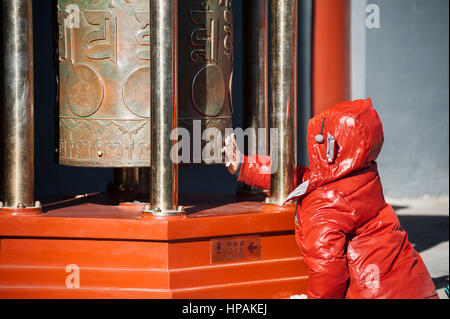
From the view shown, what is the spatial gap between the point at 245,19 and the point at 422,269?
2.51m

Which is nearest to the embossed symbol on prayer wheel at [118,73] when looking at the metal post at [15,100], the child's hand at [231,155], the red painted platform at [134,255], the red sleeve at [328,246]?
the child's hand at [231,155]

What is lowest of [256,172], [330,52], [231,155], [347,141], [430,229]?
[430,229]

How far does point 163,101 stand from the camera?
13.3 feet

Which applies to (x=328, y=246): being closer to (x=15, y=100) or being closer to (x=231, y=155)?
(x=231, y=155)

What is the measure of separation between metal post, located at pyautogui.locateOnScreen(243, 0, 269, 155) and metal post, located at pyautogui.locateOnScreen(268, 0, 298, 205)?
2.93 ft

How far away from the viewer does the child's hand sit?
4.54 metres

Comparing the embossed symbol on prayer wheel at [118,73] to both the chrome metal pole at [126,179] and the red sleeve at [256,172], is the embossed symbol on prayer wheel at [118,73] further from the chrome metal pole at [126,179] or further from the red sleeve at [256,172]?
the chrome metal pole at [126,179]

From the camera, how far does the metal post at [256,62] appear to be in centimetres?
538

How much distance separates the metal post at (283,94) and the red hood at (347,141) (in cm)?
66

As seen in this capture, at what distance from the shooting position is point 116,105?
14.6ft

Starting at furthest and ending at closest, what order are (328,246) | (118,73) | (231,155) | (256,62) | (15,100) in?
(256,62)
(231,155)
(118,73)
(15,100)
(328,246)

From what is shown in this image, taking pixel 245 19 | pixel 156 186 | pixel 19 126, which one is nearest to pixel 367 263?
pixel 156 186

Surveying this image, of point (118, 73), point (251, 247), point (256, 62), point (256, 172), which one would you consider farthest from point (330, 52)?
point (251, 247)

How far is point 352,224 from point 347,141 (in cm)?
42
